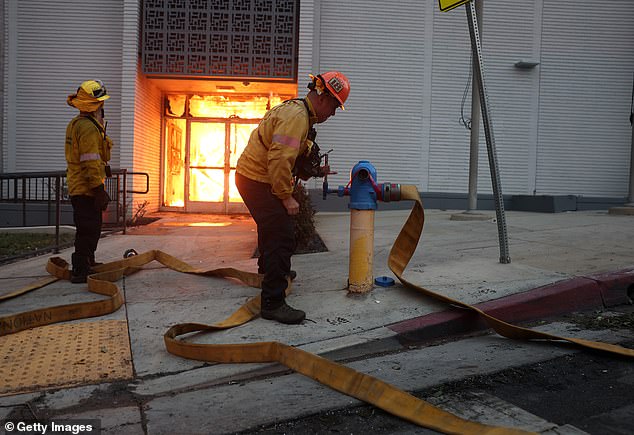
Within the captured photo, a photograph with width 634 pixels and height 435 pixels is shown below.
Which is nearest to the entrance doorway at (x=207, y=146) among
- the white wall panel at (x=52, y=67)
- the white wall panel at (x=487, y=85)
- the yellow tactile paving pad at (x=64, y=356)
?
the white wall panel at (x=52, y=67)

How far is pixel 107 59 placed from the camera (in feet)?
39.4

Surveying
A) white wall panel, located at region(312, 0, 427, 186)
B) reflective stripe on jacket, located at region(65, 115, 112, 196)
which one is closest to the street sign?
reflective stripe on jacket, located at region(65, 115, 112, 196)

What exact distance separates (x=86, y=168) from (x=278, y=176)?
7.69 feet

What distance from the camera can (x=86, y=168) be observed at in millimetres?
5094

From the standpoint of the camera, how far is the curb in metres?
3.93

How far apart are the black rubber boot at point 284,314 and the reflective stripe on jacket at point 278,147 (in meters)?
0.85

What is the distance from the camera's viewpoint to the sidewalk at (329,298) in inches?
120

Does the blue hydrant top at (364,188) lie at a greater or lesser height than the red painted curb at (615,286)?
greater

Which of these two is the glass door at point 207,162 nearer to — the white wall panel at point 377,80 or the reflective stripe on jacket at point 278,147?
the white wall panel at point 377,80

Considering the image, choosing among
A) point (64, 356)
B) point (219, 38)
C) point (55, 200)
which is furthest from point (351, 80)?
point (64, 356)

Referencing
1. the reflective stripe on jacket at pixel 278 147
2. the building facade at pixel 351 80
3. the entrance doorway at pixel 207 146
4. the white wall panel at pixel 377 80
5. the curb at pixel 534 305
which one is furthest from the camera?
the entrance doorway at pixel 207 146

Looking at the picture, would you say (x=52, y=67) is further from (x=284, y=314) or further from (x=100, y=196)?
(x=284, y=314)

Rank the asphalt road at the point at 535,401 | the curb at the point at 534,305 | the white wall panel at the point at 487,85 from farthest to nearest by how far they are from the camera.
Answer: the white wall panel at the point at 487,85, the curb at the point at 534,305, the asphalt road at the point at 535,401

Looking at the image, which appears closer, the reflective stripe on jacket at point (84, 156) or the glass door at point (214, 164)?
the reflective stripe on jacket at point (84, 156)
